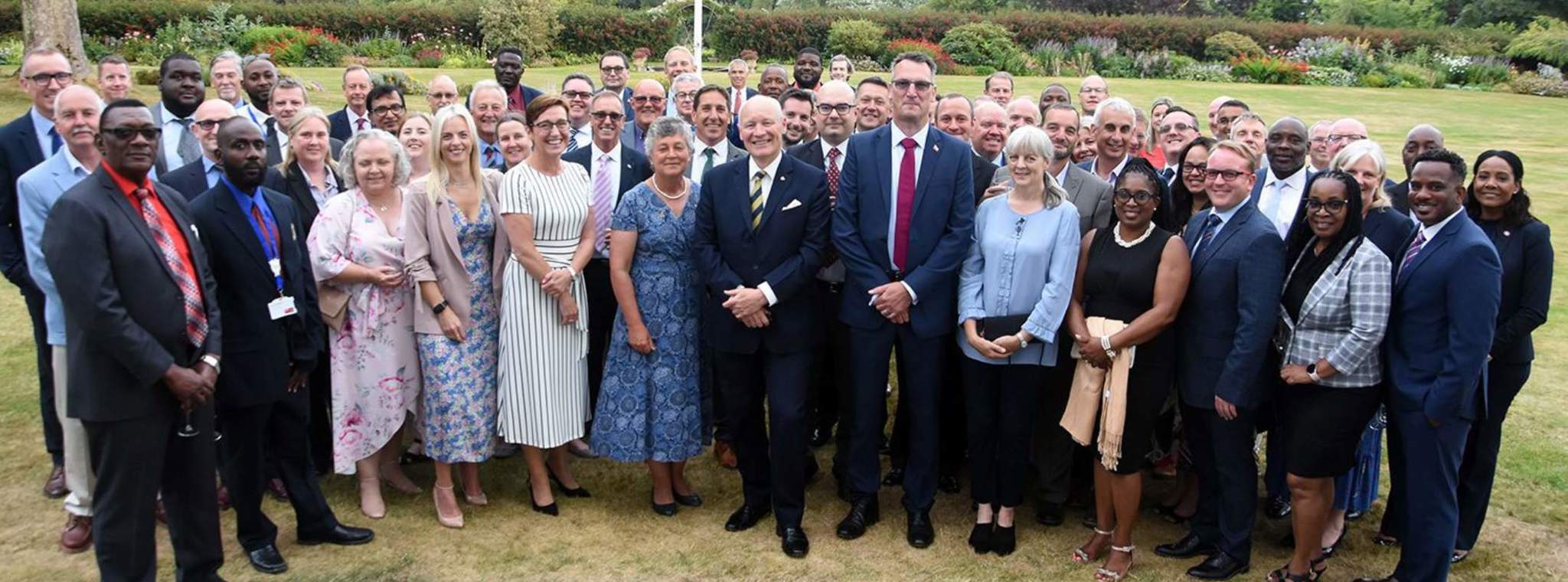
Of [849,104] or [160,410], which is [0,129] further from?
[849,104]

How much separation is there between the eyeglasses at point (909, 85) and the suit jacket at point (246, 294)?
115 inches

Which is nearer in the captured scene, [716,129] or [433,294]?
[433,294]

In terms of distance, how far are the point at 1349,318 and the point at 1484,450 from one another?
125 centimetres

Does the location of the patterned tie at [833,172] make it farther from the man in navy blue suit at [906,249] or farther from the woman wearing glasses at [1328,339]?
the woman wearing glasses at [1328,339]

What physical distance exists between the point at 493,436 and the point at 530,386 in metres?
0.41

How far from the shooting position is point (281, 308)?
449 cm

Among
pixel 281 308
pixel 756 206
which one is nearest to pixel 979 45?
pixel 756 206

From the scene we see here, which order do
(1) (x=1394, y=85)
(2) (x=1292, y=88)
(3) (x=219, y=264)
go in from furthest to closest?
(1) (x=1394, y=85), (2) (x=1292, y=88), (3) (x=219, y=264)

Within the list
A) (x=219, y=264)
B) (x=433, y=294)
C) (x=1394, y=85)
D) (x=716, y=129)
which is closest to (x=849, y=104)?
(x=716, y=129)

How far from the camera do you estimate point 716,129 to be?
584cm

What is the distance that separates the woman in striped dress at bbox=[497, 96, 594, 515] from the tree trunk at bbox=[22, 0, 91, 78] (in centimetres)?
1487

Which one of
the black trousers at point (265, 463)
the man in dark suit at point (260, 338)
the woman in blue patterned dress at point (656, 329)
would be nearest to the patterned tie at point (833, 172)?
the woman in blue patterned dress at point (656, 329)

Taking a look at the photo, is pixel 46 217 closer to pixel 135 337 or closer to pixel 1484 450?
pixel 135 337

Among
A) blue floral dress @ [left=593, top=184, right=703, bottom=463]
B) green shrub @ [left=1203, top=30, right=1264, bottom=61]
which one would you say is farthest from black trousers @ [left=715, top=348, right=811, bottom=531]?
green shrub @ [left=1203, top=30, right=1264, bottom=61]
